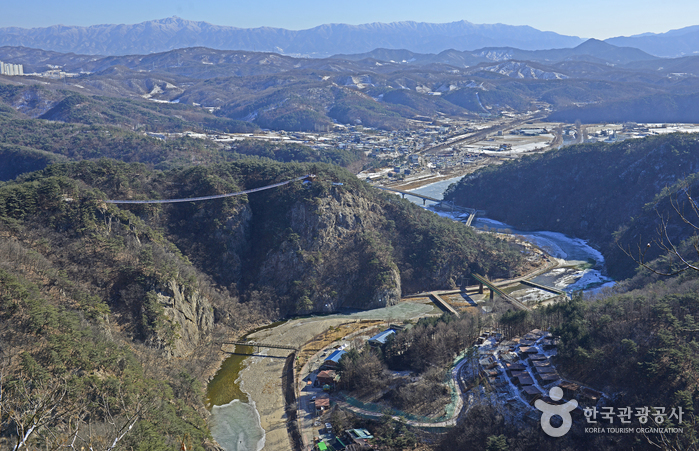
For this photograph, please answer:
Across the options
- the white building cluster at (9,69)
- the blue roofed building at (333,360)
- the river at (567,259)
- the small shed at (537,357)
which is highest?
the white building cluster at (9,69)

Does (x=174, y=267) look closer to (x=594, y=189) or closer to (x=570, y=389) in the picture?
(x=570, y=389)

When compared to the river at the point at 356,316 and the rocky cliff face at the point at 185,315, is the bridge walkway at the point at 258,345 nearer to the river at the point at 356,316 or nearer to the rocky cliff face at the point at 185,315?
the river at the point at 356,316

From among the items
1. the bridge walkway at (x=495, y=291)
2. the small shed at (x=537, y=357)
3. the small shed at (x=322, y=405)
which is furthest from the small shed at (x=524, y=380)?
the bridge walkway at (x=495, y=291)

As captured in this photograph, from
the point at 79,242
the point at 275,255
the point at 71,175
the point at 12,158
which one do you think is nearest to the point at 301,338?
the point at 275,255

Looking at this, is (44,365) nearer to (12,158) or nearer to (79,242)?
(79,242)

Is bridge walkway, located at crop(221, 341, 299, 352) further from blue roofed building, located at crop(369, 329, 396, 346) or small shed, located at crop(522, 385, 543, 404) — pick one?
small shed, located at crop(522, 385, 543, 404)

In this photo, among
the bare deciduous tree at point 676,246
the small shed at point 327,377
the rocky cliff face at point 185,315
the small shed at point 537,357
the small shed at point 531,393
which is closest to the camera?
the bare deciduous tree at point 676,246

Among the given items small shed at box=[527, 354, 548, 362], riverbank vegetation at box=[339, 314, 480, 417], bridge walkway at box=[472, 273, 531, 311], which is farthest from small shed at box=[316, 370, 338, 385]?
bridge walkway at box=[472, 273, 531, 311]

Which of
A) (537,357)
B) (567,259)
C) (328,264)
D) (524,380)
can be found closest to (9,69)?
(328,264)
